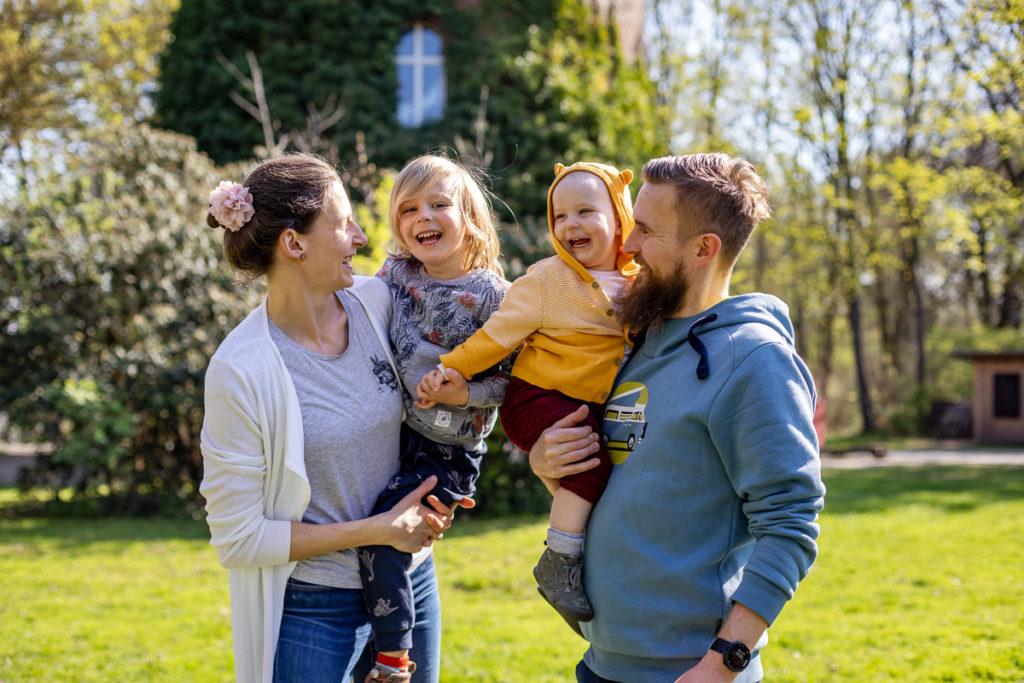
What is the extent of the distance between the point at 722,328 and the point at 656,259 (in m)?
0.25

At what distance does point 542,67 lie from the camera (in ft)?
46.4

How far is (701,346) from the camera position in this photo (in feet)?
6.86

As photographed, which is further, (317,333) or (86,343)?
(86,343)

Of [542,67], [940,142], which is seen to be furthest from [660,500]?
[940,142]

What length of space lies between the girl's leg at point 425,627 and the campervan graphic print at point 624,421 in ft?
2.48

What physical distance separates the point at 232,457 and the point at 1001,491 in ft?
38.8

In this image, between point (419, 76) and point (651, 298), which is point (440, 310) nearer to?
point (651, 298)

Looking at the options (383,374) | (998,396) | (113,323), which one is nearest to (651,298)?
(383,374)

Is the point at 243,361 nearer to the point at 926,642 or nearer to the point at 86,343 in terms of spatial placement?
the point at 926,642

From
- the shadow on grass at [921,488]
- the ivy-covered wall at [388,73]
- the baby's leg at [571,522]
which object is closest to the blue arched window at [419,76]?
the ivy-covered wall at [388,73]

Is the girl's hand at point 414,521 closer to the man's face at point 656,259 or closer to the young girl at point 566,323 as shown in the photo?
the young girl at point 566,323

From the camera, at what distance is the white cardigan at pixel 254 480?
89.7 inches

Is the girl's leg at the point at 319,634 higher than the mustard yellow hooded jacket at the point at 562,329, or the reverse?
the mustard yellow hooded jacket at the point at 562,329

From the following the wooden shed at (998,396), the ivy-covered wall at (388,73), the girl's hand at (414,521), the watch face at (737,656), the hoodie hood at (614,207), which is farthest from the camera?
the wooden shed at (998,396)
